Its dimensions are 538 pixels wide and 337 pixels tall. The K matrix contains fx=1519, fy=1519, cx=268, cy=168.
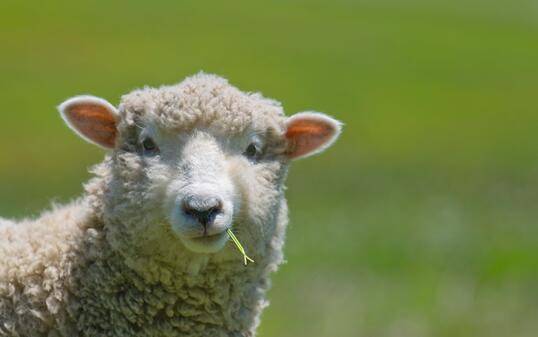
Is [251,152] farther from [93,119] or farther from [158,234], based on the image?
[93,119]

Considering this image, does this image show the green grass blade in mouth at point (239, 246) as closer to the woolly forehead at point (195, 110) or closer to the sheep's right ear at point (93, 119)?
the woolly forehead at point (195, 110)

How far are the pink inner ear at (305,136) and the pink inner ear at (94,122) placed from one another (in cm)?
85

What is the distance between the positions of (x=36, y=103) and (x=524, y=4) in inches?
1155

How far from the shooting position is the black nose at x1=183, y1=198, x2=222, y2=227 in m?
6.41

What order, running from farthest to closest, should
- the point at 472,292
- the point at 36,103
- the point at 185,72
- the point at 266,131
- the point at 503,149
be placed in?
1. the point at 185,72
2. the point at 36,103
3. the point at 503,149
4. the point at 472,292
5. the point at 266,131

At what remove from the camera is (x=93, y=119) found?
7203 mm

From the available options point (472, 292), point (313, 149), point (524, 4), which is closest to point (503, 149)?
point (472, 292)

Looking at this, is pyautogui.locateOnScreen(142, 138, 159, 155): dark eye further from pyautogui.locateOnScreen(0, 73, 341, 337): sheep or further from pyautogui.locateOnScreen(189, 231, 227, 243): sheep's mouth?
pyautogui.locateOnScreen(189, 231, 227, 243): sheep's mouth

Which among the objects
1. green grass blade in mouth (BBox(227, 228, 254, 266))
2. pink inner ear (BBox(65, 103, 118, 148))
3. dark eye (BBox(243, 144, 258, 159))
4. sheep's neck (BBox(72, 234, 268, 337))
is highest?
dark eye (BBox(243, 144, 258, 159))

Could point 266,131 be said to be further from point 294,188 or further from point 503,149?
point 503,149

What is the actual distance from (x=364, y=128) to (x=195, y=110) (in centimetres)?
2496

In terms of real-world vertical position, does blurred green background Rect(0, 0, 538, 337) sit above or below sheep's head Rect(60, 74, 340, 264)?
above

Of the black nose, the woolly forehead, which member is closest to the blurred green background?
the woolly forehead

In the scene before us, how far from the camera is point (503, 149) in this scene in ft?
82.6
